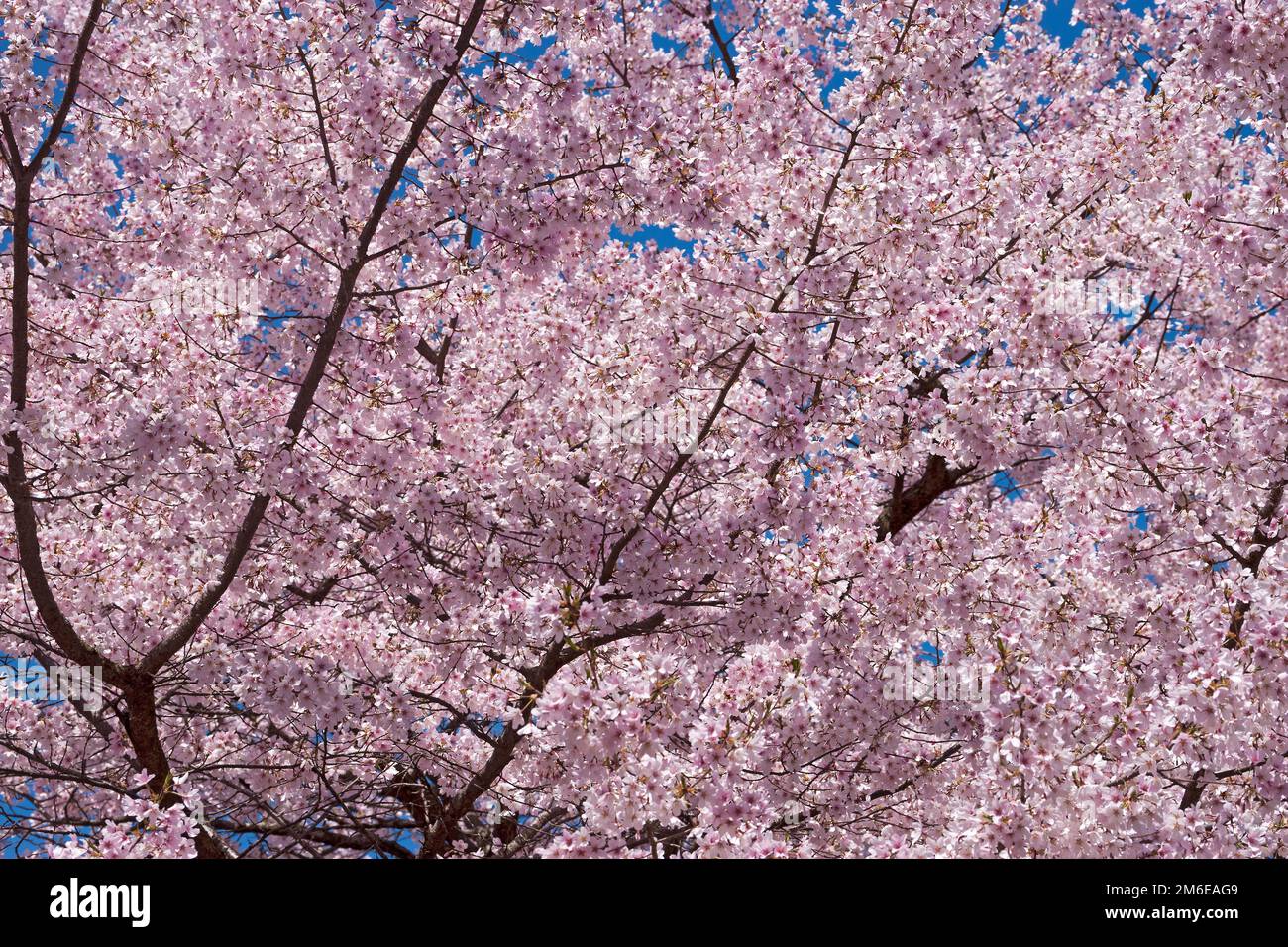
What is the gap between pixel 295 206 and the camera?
8188mm

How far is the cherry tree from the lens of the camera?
22.3ft

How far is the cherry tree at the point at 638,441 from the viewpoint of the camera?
681 cm

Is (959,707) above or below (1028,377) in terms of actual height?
below

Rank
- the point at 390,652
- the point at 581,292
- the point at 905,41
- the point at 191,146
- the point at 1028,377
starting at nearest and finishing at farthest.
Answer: the point at 905,41 → the point at 1028,377 → the point at 191,146 → the point at 390,652 → the point at 581,292

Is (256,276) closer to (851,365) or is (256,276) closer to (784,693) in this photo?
(851,365)

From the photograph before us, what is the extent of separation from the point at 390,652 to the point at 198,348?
3222 mm

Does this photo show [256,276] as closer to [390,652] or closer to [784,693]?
[390,652]

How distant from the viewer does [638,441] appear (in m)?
7.95

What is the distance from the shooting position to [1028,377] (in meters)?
8.14
